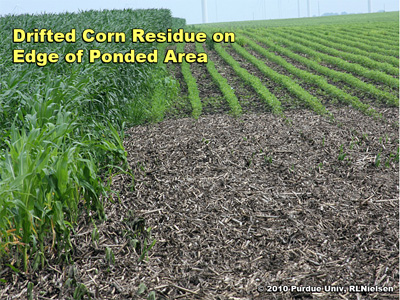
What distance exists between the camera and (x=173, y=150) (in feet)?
19.9

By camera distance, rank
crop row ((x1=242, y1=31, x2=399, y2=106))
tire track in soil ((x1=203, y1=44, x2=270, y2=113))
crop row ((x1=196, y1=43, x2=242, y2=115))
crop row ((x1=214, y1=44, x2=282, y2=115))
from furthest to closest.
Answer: crop row ((x1=242, y1=31, x2=399, y2=106)) → tire track in soil ((x1=203, y1=44, x2=270, y2=113)) → crop row ((x1=214, y1=44, x2=282, y2=115)) → crop row ((x1=196, y1=43, x2=242, y2=115))

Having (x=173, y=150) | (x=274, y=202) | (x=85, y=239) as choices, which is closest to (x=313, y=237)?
(x=274, y=202)

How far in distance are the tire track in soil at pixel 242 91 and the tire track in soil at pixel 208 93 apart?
41 cm

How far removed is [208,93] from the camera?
1068cm

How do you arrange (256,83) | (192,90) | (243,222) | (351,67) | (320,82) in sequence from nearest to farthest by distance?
1. (243,222)
2. (192,90)
3. (320,82)
4. (256,83)
5. (351,67)

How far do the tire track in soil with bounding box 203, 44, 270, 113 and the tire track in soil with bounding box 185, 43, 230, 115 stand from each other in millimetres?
408

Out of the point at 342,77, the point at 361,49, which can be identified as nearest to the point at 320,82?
the point at 342,77

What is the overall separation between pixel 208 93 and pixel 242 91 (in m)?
0.84

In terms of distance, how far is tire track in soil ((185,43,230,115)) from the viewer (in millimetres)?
9148

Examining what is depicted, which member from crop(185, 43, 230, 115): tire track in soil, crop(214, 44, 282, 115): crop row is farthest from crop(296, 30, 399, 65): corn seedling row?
crop(185, 43, 230, 115): tire track in soil

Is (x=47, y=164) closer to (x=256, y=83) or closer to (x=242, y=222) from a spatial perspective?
(x=242, y=222)

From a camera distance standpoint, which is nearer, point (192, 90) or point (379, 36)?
point (192, 90)

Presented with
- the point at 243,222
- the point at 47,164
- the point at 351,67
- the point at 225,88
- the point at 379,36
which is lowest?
the point at 243,222

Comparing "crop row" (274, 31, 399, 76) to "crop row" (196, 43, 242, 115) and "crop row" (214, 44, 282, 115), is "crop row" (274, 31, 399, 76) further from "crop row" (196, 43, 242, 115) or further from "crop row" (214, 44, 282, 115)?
"crop row" (196, 43, 242, 115)
